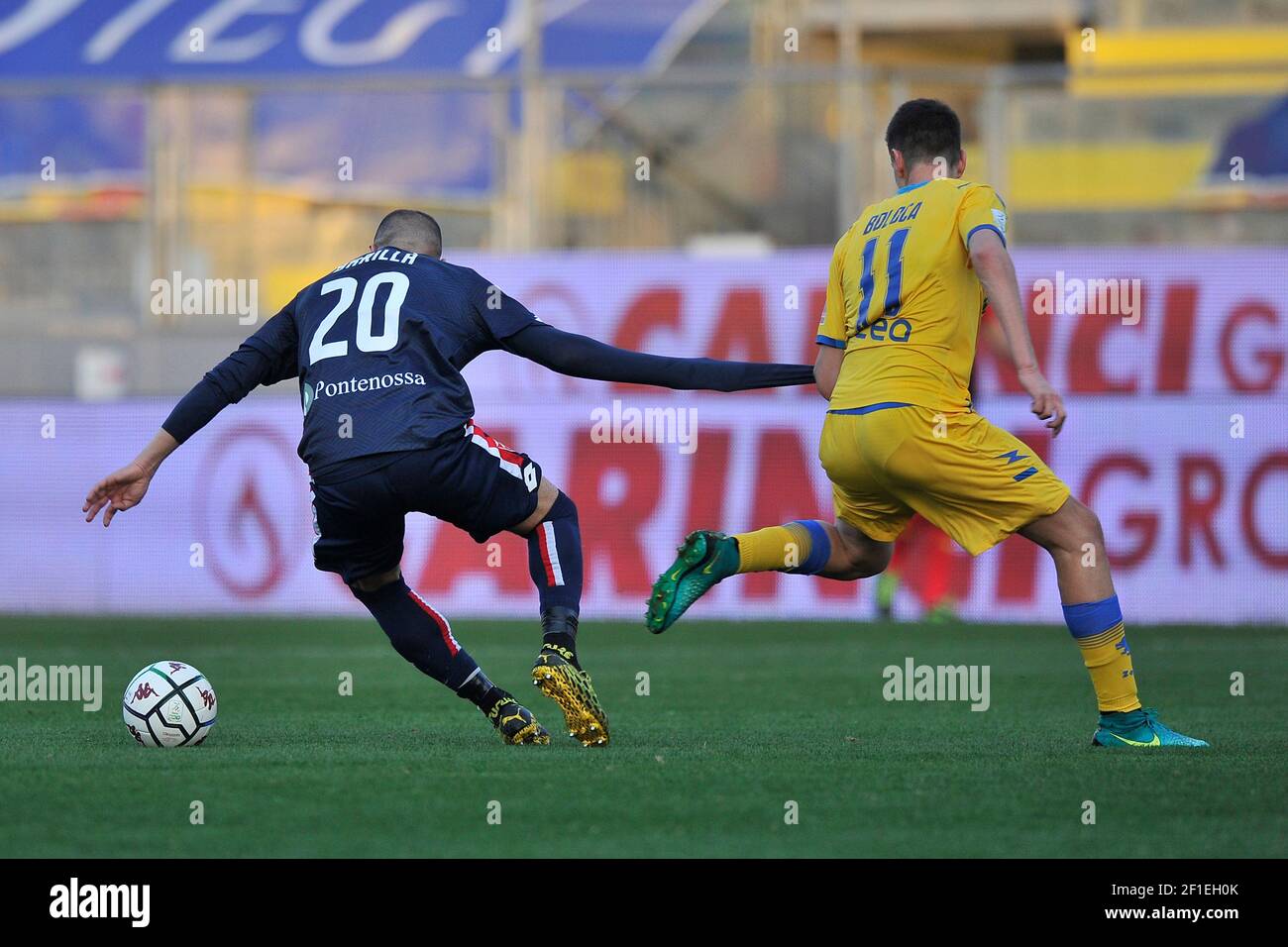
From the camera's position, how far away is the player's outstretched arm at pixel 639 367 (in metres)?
5.87

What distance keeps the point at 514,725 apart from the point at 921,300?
1.88m

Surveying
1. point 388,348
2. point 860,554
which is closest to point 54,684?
point 388,348

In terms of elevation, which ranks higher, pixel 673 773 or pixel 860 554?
pixel 860 554

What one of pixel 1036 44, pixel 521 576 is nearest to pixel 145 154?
pixel 521 576

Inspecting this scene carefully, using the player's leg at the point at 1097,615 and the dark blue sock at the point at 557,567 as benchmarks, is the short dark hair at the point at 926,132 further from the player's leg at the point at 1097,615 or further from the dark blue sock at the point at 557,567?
the dark blue sock at the point at 557,567

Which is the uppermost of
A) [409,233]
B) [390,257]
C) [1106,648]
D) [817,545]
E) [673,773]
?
[409,233]

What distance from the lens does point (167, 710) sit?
19.7ft

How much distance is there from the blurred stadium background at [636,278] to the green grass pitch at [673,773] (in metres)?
3.35

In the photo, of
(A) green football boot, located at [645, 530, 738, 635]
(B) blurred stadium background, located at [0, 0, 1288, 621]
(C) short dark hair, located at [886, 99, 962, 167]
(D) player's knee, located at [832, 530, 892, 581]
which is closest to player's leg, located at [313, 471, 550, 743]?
(A) green football boot, located at [645, 530, 738, 635]

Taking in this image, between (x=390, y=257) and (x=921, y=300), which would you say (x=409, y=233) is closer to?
(x=390, y=257)

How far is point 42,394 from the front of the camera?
14.5 metres
